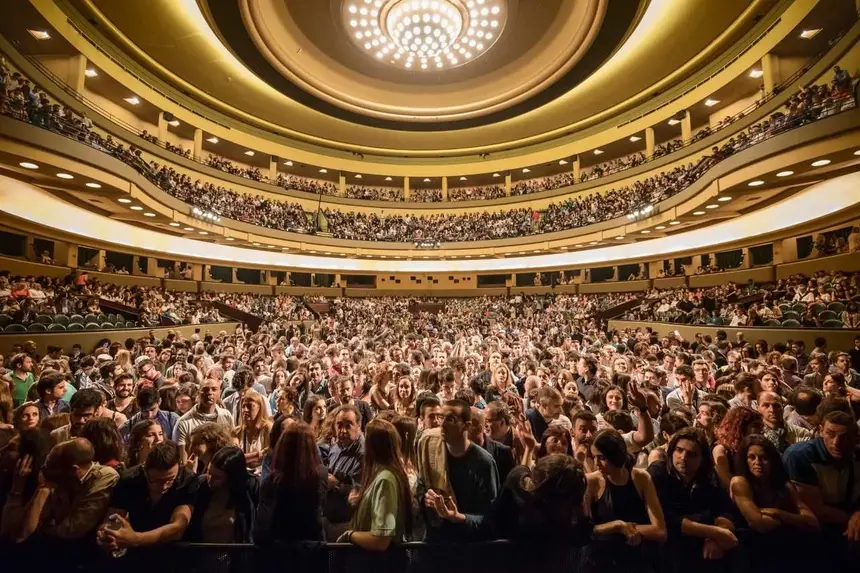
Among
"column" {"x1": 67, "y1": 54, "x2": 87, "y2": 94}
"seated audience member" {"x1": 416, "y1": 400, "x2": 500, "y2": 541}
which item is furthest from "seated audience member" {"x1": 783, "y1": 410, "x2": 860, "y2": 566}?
"column" {"x1": 67, "y1": 54, "x2": 87, "y2": 94}

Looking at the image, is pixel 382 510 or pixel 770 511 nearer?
pixel 382 510

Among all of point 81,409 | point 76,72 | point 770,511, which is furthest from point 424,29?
point 770,511

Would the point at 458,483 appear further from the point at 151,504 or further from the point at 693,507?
the point at 151,504

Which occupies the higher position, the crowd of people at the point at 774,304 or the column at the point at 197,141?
the column at the point at 197,141

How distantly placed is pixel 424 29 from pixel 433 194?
14888mm

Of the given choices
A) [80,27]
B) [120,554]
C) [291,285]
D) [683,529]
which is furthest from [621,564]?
[291,285]

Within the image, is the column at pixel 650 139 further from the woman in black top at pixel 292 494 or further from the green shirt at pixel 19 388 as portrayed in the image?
the green shirt at pixel 19 388

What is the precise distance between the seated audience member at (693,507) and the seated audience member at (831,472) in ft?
1.71

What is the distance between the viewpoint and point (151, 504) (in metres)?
2.37

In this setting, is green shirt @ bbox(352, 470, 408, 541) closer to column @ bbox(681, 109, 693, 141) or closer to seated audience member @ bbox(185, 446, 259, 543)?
seated audience member @ bbox(185, 446, 259, 543)

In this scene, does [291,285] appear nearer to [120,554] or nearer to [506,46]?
[506,46]

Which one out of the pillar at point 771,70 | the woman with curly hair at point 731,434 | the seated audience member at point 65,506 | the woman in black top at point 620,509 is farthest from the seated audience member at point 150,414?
the pillar at point 771,70

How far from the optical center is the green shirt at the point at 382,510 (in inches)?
90.0

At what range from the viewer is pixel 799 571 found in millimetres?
2338
